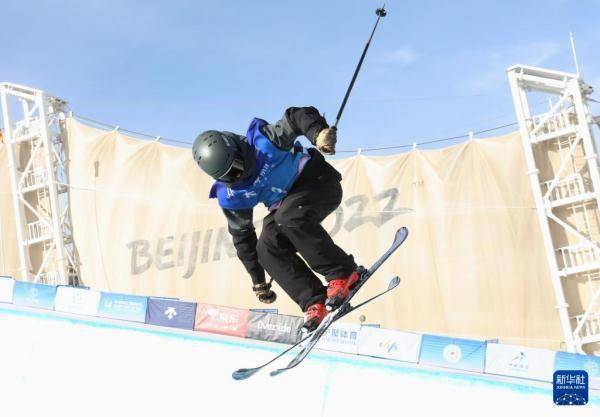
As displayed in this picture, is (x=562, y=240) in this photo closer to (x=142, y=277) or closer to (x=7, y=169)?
(x=142, y=277)

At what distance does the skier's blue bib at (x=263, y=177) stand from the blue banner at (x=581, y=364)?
27.6 ft

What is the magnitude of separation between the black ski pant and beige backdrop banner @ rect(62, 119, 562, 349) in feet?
48.8

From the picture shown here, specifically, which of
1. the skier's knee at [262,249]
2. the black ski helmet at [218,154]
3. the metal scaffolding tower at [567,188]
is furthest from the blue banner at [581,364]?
the black ski helmet at [218,154]

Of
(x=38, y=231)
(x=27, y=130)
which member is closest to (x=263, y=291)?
(x=38, y=231)

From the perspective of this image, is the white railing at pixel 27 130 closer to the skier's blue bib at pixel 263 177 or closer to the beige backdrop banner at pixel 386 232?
the beige backdrop banner at pixel 386 232

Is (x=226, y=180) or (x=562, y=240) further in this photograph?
(x=562, y=240)

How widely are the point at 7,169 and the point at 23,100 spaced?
3.74 metres

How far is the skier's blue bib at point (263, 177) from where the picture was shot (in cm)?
575

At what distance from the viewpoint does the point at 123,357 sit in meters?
14.4

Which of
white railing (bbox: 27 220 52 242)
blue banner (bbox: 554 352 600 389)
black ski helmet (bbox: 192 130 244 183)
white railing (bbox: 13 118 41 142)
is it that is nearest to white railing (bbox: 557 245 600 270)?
blue banner (bbox: 554 352 600 389)

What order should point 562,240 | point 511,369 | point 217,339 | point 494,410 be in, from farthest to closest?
point 562,240 → point 217,339 → point 511,369 → point 494,410

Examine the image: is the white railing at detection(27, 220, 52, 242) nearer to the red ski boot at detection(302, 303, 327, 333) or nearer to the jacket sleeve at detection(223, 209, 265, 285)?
the jacket sleeve at detection(223, 209, 265, 285)

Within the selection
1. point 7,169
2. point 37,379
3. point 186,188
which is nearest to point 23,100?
point 7,169

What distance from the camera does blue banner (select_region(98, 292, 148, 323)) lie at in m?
17.4
